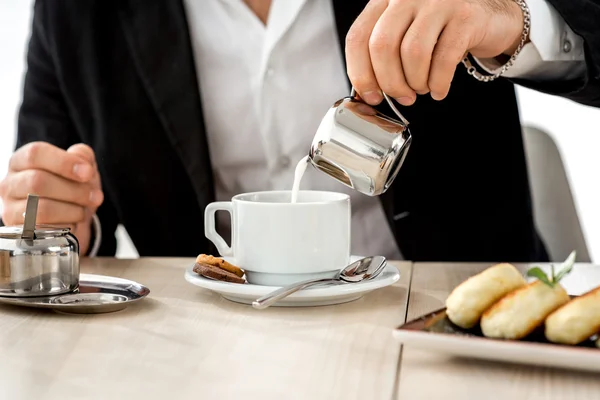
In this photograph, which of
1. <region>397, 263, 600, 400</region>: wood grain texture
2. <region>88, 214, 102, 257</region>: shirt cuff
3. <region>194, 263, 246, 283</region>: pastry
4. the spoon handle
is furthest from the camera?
<region>88, 214, 102, 257</region>: shirt cuff

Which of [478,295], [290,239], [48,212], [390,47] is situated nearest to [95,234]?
[48,212]

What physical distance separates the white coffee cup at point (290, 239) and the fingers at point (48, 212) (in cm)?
35

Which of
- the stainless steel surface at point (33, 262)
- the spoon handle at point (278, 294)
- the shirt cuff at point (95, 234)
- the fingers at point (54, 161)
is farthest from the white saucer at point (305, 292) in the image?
the shirt cuff at point (95, 234)

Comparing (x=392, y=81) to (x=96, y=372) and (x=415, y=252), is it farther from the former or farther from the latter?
(x=415, y=252)

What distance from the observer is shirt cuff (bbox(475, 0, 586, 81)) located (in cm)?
99

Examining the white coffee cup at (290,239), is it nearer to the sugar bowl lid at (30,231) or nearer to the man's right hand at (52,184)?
the sugar bowl lid at (30,231)

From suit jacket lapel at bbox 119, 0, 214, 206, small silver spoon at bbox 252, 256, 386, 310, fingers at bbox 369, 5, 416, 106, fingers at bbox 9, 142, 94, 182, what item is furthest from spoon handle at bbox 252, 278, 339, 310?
suit jacket lapel at bbox 119, 0, 214, 206

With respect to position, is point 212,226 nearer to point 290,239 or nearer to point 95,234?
point 290,239

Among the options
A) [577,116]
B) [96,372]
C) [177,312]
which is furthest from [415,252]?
[577,116]

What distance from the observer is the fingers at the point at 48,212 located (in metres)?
1.03

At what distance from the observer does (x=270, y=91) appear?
1.37m

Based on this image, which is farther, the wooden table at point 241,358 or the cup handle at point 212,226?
the cup handle at point 212,226

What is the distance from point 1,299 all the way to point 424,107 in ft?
2.73

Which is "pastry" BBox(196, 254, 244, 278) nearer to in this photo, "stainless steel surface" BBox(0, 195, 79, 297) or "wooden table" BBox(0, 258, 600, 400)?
"wooden table" BBox(0, 258, 600, 400)
